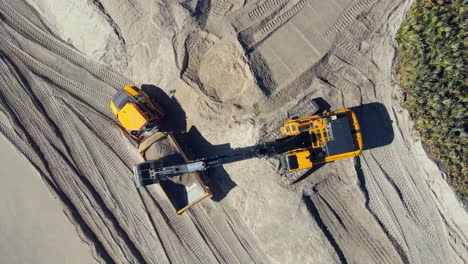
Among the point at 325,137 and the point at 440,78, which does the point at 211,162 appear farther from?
the point at 440,78

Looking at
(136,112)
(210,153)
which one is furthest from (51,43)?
(210,153)

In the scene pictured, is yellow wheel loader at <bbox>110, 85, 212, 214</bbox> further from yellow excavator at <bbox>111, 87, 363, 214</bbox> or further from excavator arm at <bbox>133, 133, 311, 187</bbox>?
excavator arm at <bbox>133, 133, 311, 187</bbox>

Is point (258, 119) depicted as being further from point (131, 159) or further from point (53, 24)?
point (53, 24)

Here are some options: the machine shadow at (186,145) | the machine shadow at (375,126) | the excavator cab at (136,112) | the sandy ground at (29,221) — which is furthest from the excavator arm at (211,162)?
the sandy ground at (29,221)

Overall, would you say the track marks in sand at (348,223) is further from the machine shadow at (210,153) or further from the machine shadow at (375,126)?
the machine shadow at (210,153)

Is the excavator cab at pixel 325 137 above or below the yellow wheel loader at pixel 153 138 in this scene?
below

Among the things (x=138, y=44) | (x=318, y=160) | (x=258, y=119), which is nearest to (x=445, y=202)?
(x=318, y=160)

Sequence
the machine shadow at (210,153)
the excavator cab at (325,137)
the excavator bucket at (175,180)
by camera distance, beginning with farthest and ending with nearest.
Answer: the machine shadow at (210,153) < the excavator bucket at (175,180) < the excavator cab at (325,137)
